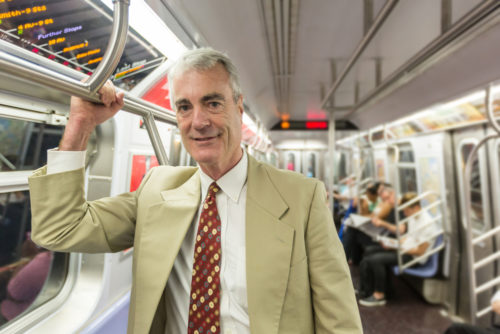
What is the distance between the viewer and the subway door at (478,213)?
136 inches

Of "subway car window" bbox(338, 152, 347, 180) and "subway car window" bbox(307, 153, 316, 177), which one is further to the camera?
"subway car window" bbox(307, 153, 316, 177)

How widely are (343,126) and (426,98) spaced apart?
3240mm

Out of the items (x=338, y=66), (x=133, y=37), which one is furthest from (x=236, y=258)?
(x=338, y=66)

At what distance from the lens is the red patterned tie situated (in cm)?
102

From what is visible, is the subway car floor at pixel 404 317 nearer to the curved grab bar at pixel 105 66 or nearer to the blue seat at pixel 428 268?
the blue seat at pixel 428 268

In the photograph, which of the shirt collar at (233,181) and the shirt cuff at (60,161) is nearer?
the shirt cuff at (60,161)

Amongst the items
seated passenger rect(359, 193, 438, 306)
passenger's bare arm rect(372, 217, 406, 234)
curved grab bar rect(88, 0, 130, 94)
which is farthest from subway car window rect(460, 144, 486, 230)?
curved grab bar rect(88, 0, 130, 94)

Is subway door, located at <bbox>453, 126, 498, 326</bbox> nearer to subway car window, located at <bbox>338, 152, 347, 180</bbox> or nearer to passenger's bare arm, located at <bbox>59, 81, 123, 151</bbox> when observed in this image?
passenger's bare arm, located at <bbox>59, 81, 123, 151</bbox>

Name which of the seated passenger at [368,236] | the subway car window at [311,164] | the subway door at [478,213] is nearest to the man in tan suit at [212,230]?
the subway door at [478,213]

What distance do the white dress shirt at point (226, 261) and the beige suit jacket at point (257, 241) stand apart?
6 centimetres

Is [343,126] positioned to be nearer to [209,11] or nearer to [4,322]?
[209,11]

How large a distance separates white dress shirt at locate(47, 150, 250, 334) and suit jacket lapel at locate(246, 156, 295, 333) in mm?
89

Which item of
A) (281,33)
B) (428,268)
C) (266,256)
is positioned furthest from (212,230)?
(428,268)

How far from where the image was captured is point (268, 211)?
3.48 feet
